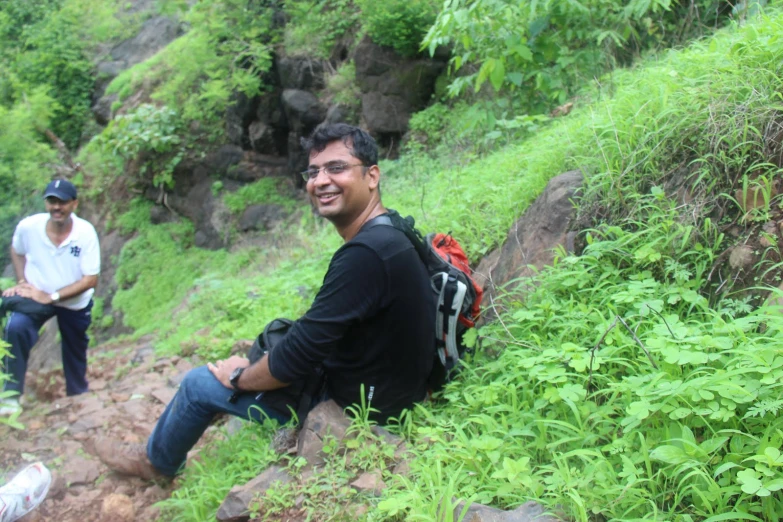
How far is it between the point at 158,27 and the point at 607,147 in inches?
774

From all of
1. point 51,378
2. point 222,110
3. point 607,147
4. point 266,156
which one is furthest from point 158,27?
point 607,147

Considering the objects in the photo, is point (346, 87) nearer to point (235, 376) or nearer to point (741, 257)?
point (235, 376)

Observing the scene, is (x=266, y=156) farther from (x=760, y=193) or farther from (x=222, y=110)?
(x=760, y=193)

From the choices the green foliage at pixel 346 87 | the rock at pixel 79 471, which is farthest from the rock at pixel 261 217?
the rock at pixel 79 471

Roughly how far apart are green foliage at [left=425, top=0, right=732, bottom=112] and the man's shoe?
173 inches

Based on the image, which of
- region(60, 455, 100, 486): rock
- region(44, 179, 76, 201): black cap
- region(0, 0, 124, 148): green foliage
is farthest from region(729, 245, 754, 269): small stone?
region(0, 0, 124, 148): green foliage

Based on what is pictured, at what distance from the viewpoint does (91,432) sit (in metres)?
4.36

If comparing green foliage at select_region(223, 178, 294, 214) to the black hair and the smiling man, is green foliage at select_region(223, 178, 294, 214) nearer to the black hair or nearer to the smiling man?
the smiling man

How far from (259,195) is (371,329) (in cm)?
1031

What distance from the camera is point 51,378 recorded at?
19.1 feet

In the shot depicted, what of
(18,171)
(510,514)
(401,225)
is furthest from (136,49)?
(510,514)

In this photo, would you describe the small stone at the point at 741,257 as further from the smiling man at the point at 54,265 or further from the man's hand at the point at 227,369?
the smiling man at the point at 54,265

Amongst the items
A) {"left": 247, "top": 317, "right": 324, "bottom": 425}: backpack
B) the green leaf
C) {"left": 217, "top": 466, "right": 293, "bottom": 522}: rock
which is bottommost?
{"left": 217, "top": 466, "right": 293, "bottom": 522}: rock

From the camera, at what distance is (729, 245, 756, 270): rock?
250 centimetres
